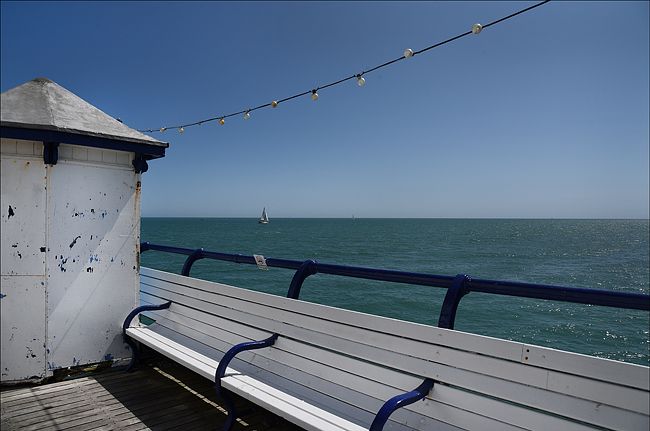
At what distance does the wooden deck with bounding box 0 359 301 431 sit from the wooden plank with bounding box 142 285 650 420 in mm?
661

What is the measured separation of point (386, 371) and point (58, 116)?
126 inches

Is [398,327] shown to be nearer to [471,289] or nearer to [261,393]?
[471,289]

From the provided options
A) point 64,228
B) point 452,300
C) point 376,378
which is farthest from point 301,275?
point 64,228

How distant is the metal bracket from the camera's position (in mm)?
3439

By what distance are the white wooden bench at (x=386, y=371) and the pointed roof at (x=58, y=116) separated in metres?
1.48

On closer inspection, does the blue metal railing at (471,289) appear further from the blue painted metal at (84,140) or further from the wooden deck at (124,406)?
the blue painted metal at (84,140)

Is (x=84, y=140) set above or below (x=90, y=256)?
above

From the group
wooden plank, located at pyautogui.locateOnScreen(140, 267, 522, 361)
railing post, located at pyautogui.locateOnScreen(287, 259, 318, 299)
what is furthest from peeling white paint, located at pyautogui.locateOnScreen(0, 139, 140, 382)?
railing post, located at pyautogui.locateOnScreen(287, 259, 318, 299)

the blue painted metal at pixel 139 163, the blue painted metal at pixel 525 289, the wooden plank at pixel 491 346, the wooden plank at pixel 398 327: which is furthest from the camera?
the blue painted metal at pixel 139 163

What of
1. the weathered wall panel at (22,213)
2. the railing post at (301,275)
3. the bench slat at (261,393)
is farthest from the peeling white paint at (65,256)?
the railing post at (301,275)

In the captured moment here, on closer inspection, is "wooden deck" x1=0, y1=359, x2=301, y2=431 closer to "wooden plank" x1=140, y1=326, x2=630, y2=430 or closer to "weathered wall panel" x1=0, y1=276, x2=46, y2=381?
"weathered wall panel" x1=0, y1=276, x2=46, y2=381

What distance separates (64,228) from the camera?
362 centimetres

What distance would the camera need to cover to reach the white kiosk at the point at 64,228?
132 inches

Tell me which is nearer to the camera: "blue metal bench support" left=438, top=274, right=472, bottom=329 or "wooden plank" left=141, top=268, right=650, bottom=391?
"wooden plank" left=141, top=268, right=650, bottom=391
